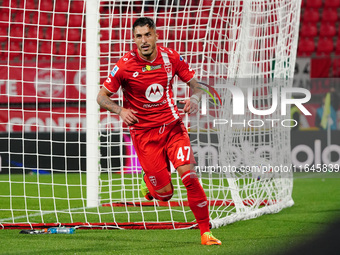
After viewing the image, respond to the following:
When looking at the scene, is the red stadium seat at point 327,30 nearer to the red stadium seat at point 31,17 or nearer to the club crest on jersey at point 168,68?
the red stadium seat at point 31,17

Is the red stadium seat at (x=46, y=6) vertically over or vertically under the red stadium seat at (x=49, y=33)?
over

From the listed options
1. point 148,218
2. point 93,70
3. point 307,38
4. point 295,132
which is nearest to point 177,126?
point 148,218

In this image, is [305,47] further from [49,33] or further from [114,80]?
[114,80]

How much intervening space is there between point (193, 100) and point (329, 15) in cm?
1261

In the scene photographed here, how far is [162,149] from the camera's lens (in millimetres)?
4305

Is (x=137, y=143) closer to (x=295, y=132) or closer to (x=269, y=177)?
(x=269, y=177)

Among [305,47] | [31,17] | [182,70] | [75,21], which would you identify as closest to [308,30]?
[305,47]

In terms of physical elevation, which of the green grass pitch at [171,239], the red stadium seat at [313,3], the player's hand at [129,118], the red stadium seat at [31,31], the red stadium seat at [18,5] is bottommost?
the green grass pitch at [171,239]

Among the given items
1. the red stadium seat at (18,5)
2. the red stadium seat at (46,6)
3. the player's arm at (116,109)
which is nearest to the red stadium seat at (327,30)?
the red stadium seat at (46,6)

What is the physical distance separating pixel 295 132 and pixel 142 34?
8102 millimetres

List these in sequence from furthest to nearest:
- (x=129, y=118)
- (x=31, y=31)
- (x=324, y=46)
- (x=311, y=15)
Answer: (x=311, y=15), (x=324, y=46), (x=31, y=31), (x=129, y=118)

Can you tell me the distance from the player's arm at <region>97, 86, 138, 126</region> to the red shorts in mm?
373

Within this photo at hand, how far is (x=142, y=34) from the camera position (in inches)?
160

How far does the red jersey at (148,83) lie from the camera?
4.20m
